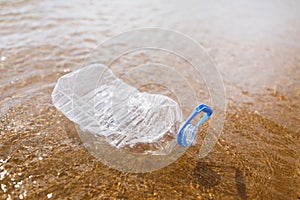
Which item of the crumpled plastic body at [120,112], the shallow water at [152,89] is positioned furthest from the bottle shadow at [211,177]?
the crumpled plastic body at [120,112]

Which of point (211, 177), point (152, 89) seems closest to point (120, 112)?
point (152, 89)

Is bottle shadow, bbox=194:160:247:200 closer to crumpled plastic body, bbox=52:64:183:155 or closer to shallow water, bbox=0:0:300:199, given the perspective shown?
shallow water, bbox=0:0:300:199

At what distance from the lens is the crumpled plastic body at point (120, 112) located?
2.46 meters

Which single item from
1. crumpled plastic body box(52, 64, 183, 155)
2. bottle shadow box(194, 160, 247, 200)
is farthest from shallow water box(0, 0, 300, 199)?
crumpled plastic body box(52, 64, 183, 155)

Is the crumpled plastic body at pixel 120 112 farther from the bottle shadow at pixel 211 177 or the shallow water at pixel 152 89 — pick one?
the bottle shadow at pixel 211 177

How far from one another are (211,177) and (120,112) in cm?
105

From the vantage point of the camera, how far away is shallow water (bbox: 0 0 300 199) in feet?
6.97

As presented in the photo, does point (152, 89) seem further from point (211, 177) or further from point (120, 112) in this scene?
point (211, 177)

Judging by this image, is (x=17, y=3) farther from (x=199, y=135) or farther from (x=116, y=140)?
(x=199, y=135)

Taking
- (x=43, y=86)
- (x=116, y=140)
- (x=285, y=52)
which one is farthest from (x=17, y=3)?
(x=285, y=52)

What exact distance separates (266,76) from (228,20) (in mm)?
2219

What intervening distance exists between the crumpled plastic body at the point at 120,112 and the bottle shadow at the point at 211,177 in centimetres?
31

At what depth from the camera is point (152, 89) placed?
10.7 feet

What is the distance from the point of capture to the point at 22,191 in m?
1.97
